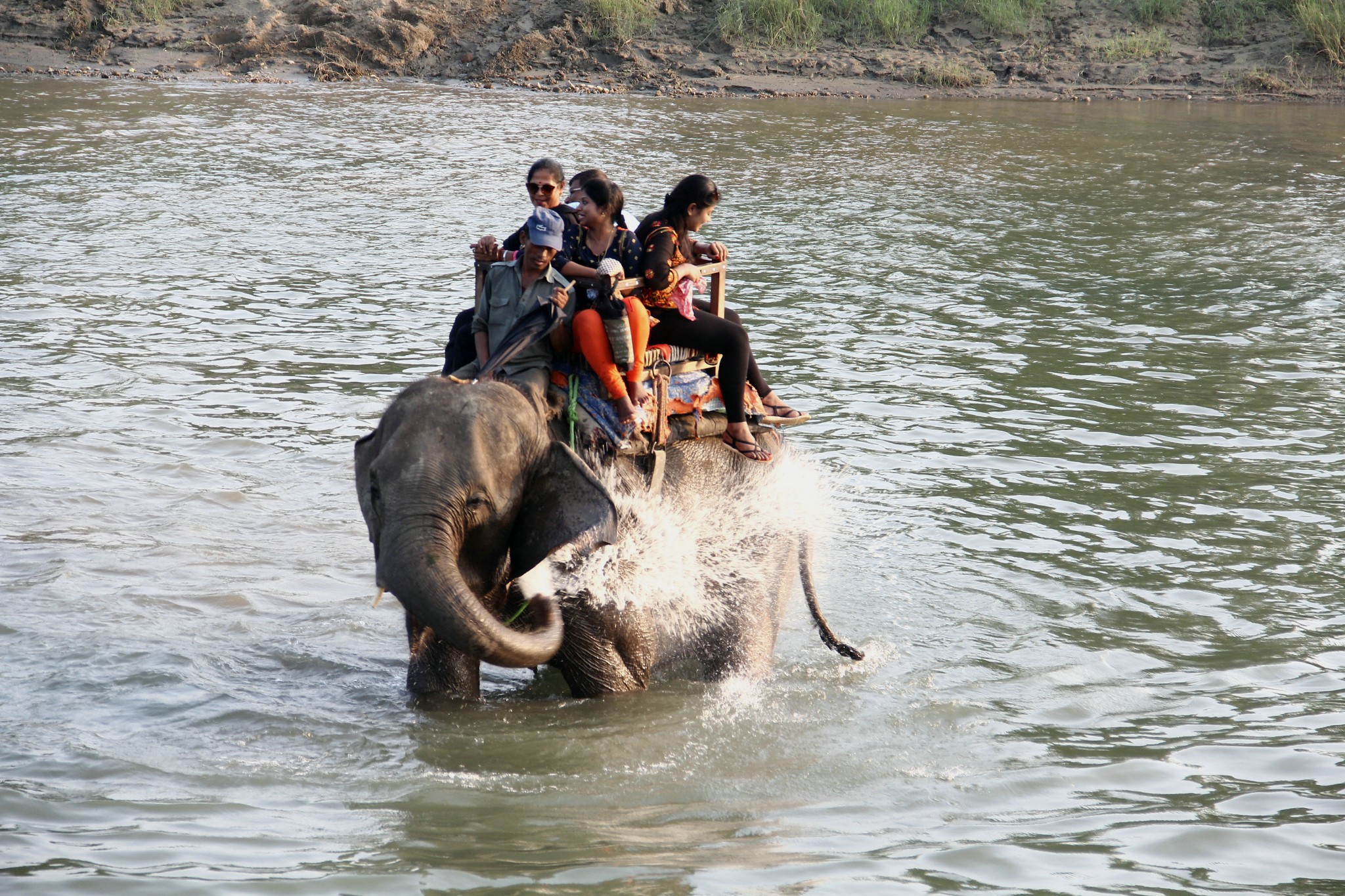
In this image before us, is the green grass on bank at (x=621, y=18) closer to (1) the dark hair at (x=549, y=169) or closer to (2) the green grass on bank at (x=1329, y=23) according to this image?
(2) the green grass on bank at (x=1329, y=23)

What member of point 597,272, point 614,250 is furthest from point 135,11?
point 597,272

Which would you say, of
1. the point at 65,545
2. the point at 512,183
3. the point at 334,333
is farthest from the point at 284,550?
the point at 512,183

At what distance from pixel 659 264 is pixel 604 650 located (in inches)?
52.9

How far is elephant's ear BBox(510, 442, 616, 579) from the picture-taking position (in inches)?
162

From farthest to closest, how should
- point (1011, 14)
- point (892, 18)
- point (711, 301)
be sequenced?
point (892, 18), point (1011, 14), point (711, 301)

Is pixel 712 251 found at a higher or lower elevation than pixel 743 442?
higher

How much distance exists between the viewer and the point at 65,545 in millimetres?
6262

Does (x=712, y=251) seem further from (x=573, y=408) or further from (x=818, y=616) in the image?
(x=818, y=616)

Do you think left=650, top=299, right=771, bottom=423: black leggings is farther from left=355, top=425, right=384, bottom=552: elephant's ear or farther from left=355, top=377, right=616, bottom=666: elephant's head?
A: left=355, top=425, right=384, bottom=552: elephant's ear

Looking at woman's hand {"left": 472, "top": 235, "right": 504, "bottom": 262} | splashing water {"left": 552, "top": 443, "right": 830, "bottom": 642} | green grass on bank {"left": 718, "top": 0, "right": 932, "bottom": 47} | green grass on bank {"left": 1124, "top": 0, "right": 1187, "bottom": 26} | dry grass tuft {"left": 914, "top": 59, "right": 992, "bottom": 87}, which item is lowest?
splashing water {"left": 552, "top": 443, "right": 830, "bottom": 642}

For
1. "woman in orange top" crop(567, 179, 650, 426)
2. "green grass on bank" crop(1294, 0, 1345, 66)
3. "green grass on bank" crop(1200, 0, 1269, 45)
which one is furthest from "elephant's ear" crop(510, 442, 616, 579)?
"green grass on bank" crop(1200, 0, 1269, 45)

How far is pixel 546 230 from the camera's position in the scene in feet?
15.0

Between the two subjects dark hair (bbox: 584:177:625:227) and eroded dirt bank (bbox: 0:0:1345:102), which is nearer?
dark hair (bbox: 584:177:625:227)

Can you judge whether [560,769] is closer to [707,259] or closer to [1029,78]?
[707,259]
